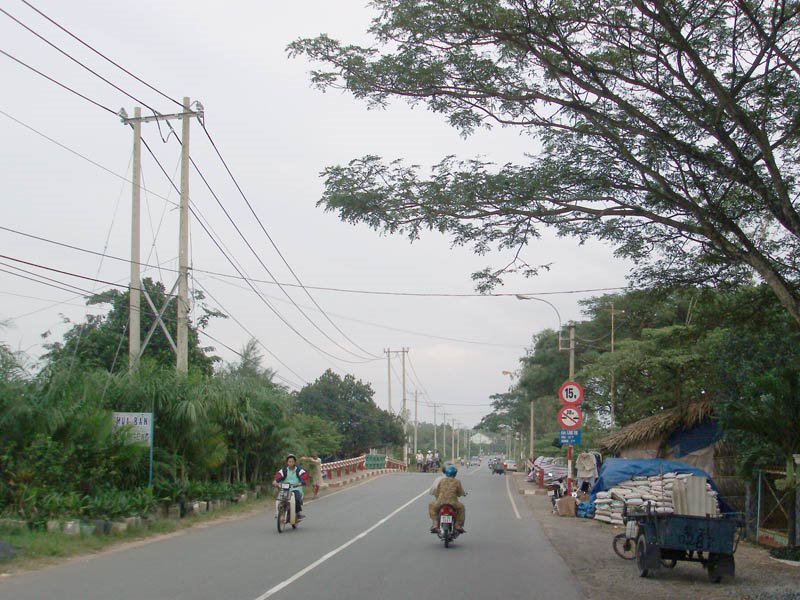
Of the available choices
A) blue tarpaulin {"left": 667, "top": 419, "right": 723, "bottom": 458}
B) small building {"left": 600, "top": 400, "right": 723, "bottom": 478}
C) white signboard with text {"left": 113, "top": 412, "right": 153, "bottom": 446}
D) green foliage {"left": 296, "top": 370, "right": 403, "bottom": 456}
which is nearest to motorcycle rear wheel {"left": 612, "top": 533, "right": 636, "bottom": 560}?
small building {"left": 600, "top": 400, "right": 723, "bottom": 478}

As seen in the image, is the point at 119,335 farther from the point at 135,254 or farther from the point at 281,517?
the point at 281,517

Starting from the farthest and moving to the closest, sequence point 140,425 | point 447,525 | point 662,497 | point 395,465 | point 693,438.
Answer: point 395,465 → point 693,438 → point 140,425 → point 662,497 → point 447,525

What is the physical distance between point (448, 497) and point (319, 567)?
12.9 feet

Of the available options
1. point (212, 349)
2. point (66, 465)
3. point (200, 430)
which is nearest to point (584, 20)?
point (66, 465)

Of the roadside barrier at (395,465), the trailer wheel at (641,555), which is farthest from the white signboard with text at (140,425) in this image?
the roadside barrier at (395,465)

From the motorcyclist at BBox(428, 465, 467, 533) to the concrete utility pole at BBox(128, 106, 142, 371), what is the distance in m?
8.95

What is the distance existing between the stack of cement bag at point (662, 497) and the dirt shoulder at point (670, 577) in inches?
38.0

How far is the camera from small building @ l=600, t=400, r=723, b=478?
2408 centimetres

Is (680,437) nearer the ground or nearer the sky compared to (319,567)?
nearer the sky

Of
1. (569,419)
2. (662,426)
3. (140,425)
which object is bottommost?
(140,425)

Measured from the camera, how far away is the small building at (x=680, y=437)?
24.1 metres

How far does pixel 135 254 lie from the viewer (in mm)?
21984

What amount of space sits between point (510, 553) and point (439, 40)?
867cm

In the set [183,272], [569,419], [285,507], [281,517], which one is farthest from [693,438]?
[183,272]
